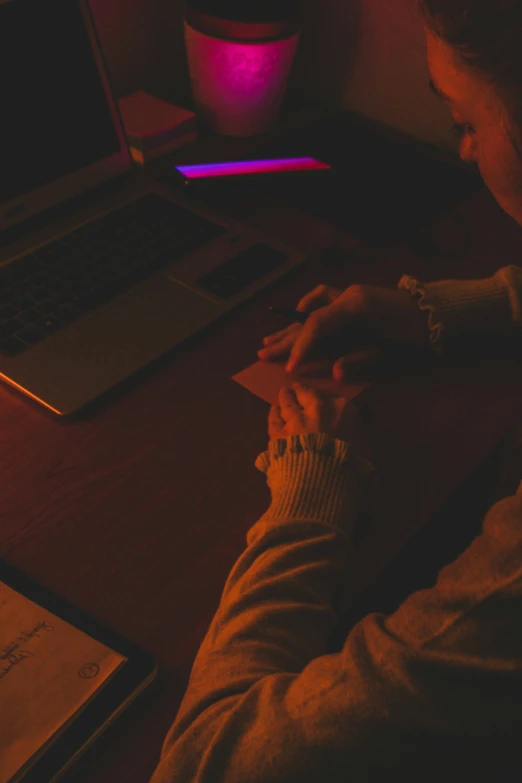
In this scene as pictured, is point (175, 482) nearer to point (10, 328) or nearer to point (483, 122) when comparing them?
point (10, 328)

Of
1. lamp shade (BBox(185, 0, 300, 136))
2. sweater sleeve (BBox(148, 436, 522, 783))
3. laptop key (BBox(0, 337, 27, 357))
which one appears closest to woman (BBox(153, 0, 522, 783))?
sweater sleeve (BBox(148, 436, 522, 783))

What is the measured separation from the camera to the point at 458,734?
18.0 inches

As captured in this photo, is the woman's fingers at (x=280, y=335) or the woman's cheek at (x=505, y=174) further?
the woman's fingers at (x=280, y=335)

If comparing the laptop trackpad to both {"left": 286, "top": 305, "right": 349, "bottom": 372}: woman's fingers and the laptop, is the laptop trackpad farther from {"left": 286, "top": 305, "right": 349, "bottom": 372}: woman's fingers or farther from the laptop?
{"left": 286, "top": 305, "right": 349, "bottom": 372}: woman's fingers

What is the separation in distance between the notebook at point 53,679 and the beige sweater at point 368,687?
0.05 m

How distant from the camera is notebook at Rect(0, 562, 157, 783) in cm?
49

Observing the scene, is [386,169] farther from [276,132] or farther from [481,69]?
[481,69]

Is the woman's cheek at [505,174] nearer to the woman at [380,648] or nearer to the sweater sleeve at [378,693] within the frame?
the woman at [380,648]

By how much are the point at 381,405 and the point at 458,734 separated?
397mm

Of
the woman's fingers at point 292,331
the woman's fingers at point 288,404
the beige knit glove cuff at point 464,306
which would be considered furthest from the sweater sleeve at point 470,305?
the woman's fingers at point 288,404

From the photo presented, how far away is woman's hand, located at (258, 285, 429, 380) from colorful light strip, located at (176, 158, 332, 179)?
1.01 feet

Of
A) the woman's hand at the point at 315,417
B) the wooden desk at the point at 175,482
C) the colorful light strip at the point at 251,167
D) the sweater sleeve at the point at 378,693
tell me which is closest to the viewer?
the sweater sleeve at the point at 378,693

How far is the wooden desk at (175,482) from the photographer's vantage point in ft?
1.91

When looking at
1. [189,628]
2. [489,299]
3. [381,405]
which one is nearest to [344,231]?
[489,299]
